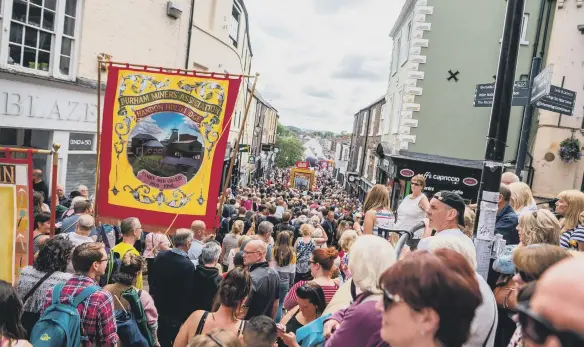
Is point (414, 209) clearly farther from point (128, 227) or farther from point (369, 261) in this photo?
point (369, 261)

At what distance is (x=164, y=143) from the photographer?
18.6 ft

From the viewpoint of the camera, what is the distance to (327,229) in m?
11.6

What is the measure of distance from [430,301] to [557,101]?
6.68 m

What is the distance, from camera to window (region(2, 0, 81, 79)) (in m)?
8.65

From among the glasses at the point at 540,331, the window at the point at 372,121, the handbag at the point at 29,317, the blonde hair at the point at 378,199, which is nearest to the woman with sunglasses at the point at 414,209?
the blonde hair at the point at 378,199

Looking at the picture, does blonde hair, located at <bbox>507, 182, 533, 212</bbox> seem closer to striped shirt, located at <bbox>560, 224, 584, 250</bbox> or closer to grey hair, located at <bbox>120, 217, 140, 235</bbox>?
striped shirt, located at <bbox>560, 224, 584, 250</bbox>

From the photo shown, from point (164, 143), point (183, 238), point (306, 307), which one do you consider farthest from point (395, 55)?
point (306, 307)

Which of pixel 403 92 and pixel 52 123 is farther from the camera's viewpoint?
pixel 403 92

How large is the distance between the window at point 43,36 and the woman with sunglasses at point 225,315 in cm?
780

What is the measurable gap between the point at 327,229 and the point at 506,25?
326 inches

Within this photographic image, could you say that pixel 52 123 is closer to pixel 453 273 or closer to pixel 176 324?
pixel 176 324

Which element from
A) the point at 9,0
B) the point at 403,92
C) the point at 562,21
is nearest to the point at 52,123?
the point at 9,0

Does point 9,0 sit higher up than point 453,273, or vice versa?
point 9,0

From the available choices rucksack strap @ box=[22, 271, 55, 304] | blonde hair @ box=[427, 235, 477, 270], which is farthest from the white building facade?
blonde hair @ box=[427, 235, 477, 270]
